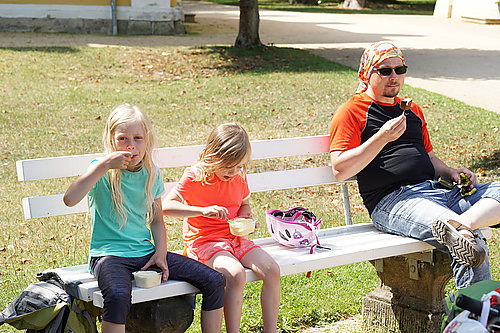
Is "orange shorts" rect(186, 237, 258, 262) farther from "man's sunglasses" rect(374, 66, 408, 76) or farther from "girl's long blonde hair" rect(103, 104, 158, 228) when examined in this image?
"man's sunglasses" rect(374, 66, 408, 76)

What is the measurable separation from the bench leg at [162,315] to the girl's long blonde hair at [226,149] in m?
0.65

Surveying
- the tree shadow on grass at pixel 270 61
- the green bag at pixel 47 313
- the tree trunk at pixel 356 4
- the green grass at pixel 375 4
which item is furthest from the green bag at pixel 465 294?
the tree trunk at pixel 356 4

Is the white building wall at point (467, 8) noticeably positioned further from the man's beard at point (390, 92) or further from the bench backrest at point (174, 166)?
the man's beard at point (390, 92)

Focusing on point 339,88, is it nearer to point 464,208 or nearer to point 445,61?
point 445,61

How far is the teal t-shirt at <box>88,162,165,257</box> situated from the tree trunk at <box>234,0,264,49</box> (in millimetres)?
11649

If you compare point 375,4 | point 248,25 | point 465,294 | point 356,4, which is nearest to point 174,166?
point 465,294

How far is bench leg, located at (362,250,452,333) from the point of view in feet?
13.5

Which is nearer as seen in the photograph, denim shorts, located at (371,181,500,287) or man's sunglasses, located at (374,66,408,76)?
denim shorts, located at (371,181,500,287)

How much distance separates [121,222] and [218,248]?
1.62 feet

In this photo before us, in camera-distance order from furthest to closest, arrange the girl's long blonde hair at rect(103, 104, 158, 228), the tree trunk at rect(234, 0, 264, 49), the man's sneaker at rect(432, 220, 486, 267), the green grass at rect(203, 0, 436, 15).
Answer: the green grass at rect(203, 0, 436, 15), the tree trunk at rect(234, 0, 264, 49), the man's sneaker at rect(432, 220, 486, 267), the girl's long blonde hair at rect(103, 104, 158, 228)

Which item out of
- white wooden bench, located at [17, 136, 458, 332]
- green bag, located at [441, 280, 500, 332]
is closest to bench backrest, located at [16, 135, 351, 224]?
white wooden bench, located at [17, 136, 458, 332]

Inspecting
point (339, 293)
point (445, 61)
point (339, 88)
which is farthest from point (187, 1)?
point (339, 293)

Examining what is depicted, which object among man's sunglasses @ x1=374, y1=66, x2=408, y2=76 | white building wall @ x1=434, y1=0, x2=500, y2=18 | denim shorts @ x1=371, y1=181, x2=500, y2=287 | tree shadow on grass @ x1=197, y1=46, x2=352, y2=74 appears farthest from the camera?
white building wall @ x1=434, y1=0, x2=500, y2=18

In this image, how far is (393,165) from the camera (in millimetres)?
4246
